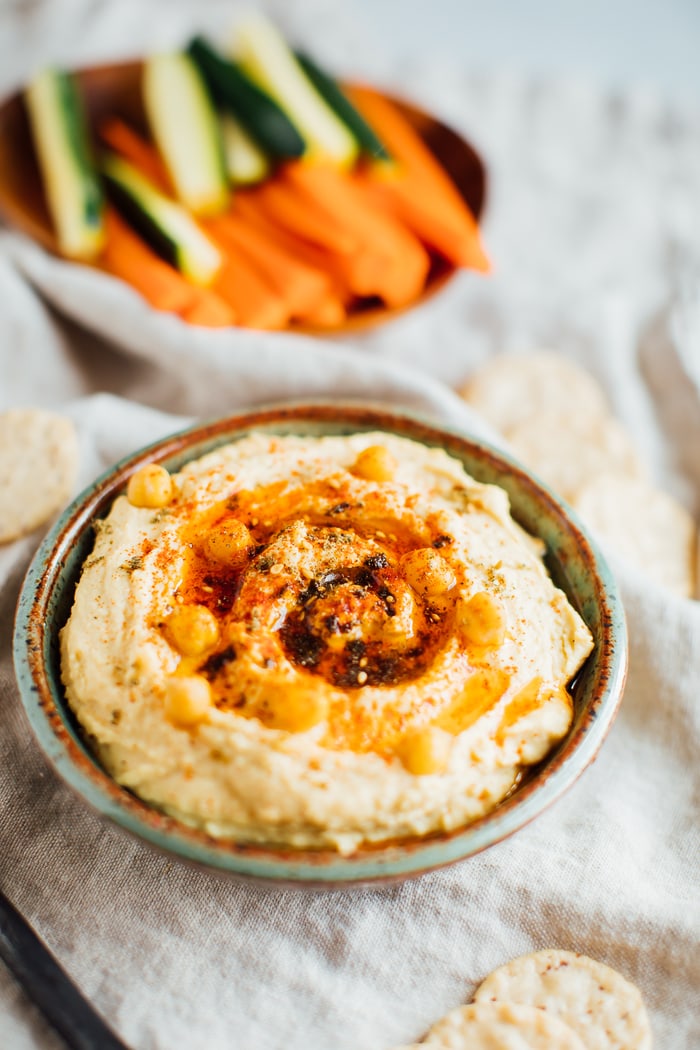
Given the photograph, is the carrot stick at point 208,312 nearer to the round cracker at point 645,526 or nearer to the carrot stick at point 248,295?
the carrot stick at point 248,295

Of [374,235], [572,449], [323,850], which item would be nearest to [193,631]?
[323,850]

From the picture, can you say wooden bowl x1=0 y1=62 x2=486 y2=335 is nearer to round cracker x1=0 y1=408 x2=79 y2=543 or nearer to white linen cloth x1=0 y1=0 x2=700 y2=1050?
white linen cloth x1=0 y1=0 x2=700 y2=1050

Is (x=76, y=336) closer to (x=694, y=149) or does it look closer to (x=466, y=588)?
(x=466, y=588)

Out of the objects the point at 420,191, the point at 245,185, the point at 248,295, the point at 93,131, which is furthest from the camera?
the point at 93,131

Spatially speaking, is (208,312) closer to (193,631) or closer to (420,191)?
(420,191)

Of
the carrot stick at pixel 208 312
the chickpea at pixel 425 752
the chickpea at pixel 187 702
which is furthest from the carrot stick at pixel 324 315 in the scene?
the chickpea at pixel 425 752

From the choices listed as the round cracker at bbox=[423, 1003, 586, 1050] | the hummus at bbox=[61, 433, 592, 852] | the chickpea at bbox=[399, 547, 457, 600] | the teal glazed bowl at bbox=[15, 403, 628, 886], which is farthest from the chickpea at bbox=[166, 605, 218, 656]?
the round cracker at bbox=[423, 1003, 586, 1050]
